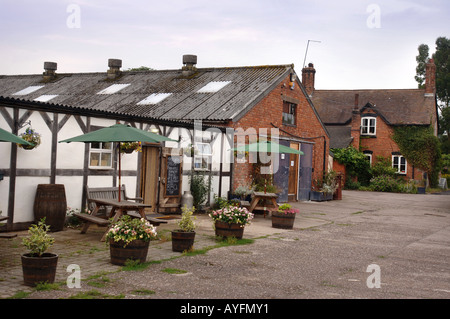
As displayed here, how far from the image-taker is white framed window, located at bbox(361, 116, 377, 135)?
124ft

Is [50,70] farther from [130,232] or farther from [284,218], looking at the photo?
[130,232]

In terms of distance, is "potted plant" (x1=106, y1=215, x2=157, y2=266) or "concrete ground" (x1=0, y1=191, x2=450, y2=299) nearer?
"concrete ground" (x1=0, y1=191, x2=450, y2=299)

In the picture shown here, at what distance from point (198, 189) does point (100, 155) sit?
399 centimetres

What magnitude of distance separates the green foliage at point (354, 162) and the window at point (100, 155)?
24.1 m

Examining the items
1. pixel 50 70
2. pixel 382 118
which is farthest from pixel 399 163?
pixel 50 70

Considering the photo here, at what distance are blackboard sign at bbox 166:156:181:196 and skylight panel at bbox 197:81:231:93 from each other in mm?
6089

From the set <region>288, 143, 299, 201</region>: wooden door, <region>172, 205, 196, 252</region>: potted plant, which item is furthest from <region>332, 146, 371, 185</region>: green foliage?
<region>172, 205, 196, 252</region>: potted plant

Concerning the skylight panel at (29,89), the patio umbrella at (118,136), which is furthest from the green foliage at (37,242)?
the skylight panel at (29,89)

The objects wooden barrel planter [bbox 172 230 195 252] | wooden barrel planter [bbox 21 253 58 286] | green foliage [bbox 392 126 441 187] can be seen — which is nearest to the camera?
wooden barrel planter [bbox 21 253 58 286]

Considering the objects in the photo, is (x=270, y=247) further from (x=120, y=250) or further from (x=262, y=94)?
(x=262, y=94)

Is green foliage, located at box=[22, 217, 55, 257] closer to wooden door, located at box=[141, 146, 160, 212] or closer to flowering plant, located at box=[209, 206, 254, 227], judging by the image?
flowering plant, located at box=[209, 206, 254, 227]

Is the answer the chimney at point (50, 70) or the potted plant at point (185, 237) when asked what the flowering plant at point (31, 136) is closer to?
the potted plant at point (185, 237)

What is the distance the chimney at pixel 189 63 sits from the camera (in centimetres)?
2364

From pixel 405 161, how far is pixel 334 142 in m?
5.45
